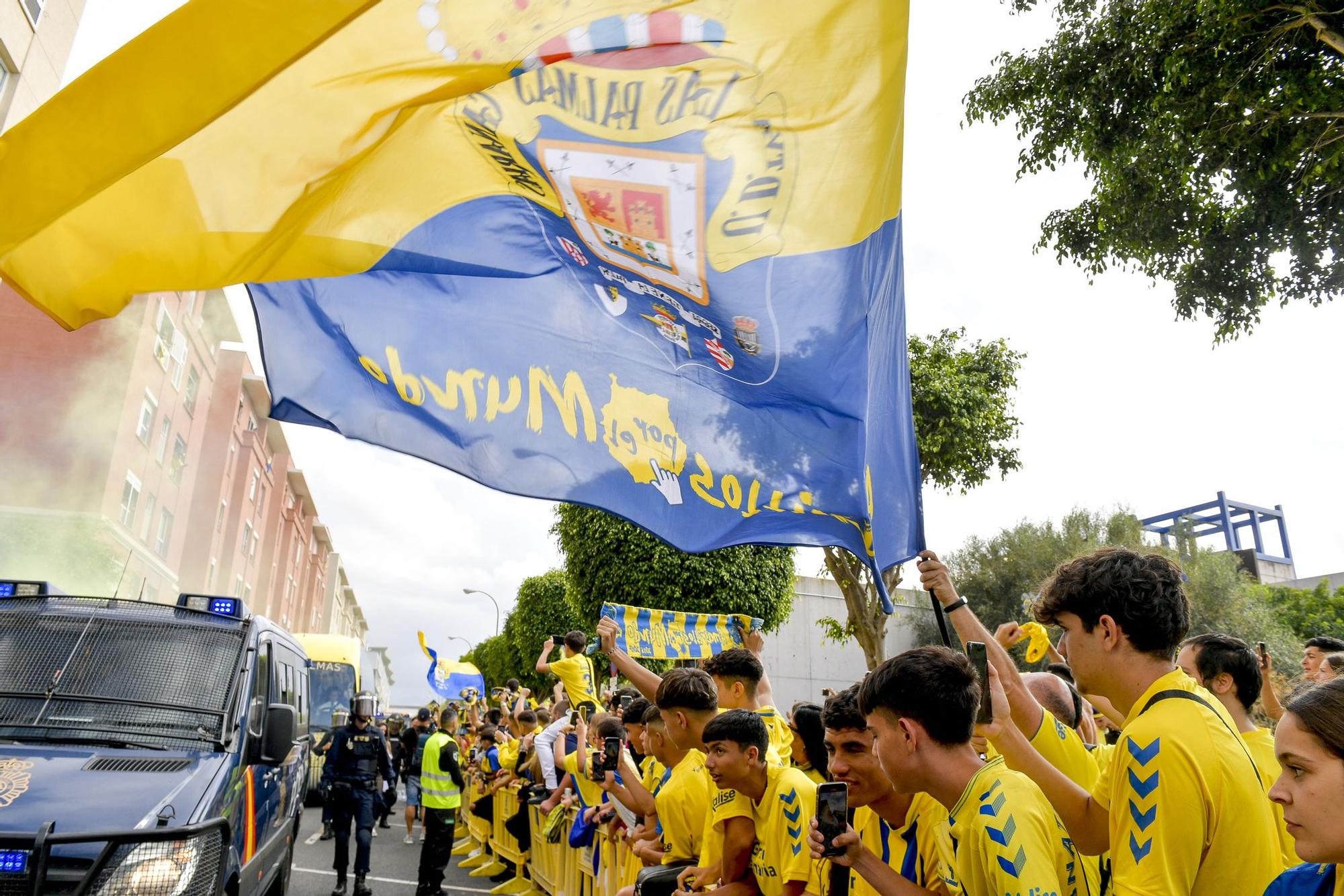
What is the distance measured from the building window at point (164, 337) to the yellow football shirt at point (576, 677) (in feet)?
84.7

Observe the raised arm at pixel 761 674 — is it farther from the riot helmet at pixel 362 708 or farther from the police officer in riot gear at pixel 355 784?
the riot helmet at pixel 362 708

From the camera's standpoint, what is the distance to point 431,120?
3.44 meters

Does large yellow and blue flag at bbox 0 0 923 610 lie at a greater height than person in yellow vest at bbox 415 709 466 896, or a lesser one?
greater

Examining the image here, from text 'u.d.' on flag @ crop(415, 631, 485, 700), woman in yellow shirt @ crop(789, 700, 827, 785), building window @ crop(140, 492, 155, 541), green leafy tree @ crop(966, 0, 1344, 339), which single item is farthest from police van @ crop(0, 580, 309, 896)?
building window @ crop(140, 492, 155, 541)

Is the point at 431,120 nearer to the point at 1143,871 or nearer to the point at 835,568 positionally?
the point at 1143,871

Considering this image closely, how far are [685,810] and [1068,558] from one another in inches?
1308

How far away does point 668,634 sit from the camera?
13188 mm

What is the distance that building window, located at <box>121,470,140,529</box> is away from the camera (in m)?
28.4

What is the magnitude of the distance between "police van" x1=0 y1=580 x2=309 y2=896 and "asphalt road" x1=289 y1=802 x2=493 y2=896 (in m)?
→ 3.89

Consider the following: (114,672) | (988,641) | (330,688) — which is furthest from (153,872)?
(330,688)

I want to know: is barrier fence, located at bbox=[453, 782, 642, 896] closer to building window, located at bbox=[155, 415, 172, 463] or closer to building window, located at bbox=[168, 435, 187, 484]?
building window, located at bbox=[155, 415, 172, 463]

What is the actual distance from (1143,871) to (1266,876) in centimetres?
28

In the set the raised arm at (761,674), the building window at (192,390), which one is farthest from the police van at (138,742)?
the building window at (192,390)

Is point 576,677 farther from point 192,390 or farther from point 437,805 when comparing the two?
point 192,390
